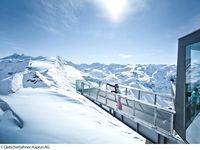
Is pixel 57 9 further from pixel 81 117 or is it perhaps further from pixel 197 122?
pixel 197 122

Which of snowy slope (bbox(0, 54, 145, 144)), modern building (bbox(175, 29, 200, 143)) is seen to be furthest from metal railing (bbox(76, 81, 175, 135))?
snowy slope (bbox(0, 54, 145, 144))

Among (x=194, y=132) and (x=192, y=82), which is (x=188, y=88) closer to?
(x=192, y=82)

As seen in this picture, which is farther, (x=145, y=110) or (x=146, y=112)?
(x=145, y=110)

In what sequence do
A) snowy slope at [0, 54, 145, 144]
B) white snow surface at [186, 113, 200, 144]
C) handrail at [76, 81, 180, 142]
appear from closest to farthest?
white snow surface at [186, 113, 200, 144] < snowy slope at [0, 54, 145, 144] < handrail at [76, 81, 180, 142]

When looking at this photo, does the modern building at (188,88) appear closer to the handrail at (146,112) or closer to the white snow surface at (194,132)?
the white snow surface at (194,132)

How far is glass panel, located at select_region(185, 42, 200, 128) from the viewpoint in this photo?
272 cm

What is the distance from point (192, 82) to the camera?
2801 mm

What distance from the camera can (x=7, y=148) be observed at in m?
2.58

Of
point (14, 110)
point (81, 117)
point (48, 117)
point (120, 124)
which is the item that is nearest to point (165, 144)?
point (120, 124)

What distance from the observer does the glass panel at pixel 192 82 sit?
2725 millimetres

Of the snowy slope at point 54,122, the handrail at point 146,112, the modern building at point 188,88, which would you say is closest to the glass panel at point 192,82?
the modern building at point 188,88

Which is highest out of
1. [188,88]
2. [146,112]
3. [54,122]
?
[188,88]

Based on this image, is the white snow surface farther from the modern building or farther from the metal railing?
the metal railing

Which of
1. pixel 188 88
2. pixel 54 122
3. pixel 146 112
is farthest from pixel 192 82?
pixel 54 122
